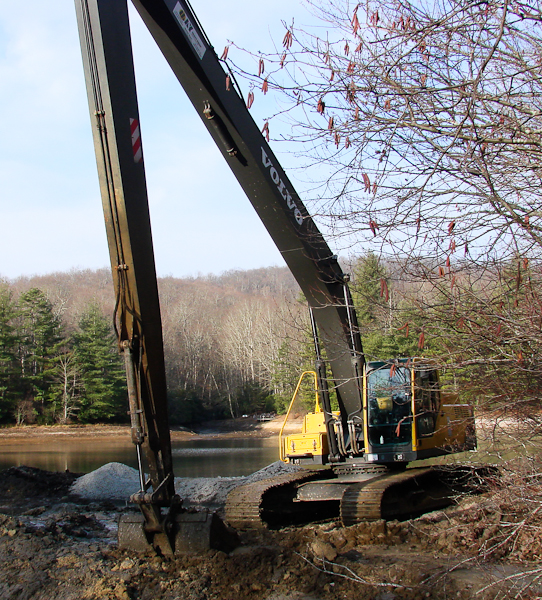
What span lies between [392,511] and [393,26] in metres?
5.90

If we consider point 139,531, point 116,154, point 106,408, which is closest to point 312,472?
point 139,531

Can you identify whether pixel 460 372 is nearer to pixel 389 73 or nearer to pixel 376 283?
pixel 376 283

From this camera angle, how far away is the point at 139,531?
215 inches

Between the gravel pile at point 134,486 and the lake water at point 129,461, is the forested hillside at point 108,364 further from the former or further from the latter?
the gravel pile at point 134,486

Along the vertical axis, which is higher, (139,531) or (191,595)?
(139,531)

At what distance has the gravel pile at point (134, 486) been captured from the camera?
12117mm

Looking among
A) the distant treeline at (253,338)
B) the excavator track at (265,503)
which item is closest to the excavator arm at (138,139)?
the distant treeline at (253,338)

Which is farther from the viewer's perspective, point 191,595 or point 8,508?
point 8,508

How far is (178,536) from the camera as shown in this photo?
538 cm

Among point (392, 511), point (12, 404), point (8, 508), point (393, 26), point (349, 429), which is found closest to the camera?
point (393, 26)

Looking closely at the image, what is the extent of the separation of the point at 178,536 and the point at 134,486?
8601 mm

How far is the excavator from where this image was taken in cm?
509

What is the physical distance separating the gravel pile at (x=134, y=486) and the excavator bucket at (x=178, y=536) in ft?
20.1

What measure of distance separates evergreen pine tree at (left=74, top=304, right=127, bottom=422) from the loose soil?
130ft
